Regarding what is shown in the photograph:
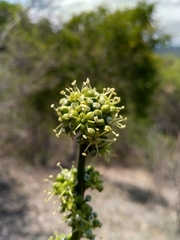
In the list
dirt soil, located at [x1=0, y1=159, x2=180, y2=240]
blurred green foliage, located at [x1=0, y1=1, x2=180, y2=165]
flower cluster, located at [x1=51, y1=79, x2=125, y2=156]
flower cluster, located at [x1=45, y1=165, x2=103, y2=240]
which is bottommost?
flower cluster, located at [x1=45, y1=165, x2=103, y2=240]

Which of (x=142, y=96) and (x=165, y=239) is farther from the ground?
(x=142, y=96)

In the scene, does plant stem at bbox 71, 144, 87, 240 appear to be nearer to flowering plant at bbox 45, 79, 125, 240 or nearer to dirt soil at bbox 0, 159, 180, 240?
flowering plant at bbox 45, 79, 125, 240

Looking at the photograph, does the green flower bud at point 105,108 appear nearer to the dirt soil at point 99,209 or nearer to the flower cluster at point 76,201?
the flower cluster at point 76,201

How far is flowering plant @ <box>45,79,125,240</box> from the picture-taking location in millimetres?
774

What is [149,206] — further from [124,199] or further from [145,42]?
[145,42]

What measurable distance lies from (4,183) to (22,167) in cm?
110

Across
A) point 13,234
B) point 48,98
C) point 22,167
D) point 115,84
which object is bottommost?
point 13,234

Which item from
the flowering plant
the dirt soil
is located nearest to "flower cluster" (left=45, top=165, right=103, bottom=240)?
the flowering plant

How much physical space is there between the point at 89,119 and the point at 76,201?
0.20m

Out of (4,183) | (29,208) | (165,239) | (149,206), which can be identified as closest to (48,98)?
(4,183)

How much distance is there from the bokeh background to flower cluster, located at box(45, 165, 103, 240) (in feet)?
17.1

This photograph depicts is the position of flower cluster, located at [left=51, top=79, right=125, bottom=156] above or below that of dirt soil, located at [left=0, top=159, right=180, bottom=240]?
below

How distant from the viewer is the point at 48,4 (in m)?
6.80

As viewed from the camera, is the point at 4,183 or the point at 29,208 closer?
the point at 29,208
